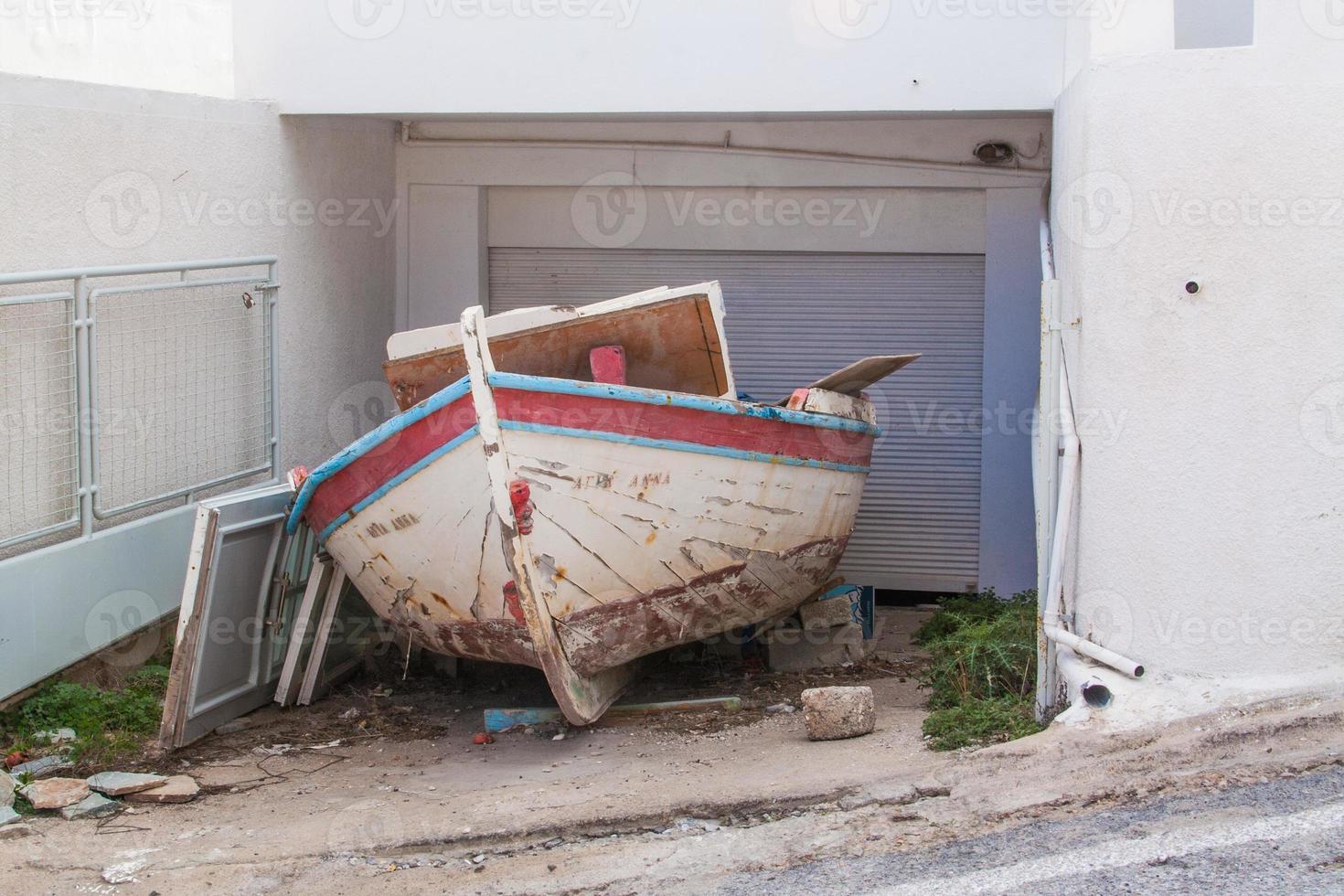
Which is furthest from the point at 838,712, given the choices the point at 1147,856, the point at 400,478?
the point at 400,478

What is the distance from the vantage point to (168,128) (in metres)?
6.88

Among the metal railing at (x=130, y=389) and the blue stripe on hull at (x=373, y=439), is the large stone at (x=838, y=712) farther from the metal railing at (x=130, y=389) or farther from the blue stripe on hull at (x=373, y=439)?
the metal railing at (x=130, y=389)

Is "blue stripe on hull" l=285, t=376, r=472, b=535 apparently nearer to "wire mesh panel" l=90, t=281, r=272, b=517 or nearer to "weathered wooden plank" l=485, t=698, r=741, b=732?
"wire mesh panel" l=90, t=281, r=272, b=517

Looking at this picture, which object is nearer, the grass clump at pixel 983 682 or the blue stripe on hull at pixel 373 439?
the grass clump at pixel 983 682

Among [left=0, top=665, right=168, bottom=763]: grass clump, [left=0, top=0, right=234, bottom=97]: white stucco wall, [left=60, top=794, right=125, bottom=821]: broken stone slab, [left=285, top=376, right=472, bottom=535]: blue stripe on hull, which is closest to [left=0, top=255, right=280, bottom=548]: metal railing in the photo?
[left=0, top=665, right=168, bottom=763]: grass clump

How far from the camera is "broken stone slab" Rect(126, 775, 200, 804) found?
5.54 m

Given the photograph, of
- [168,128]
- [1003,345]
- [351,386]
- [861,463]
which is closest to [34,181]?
[168,128]

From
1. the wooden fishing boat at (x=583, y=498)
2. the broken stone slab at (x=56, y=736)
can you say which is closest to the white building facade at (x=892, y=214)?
the wooden fishing boat at (x=583, y=498)

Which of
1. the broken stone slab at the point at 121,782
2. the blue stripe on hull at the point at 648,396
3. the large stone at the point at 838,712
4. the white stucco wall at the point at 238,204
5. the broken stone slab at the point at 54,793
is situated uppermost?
the white stucco wall at the point at 238,204

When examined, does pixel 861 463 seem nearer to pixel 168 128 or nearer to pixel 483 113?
pixel 483 113

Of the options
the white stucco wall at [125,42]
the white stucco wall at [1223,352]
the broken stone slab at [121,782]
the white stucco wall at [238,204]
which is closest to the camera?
the white stucco wall at [1223,352]

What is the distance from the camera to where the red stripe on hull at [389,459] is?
19.0 feet

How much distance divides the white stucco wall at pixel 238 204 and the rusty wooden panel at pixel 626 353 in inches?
45.2

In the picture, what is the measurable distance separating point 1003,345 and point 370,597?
14.6 feet
